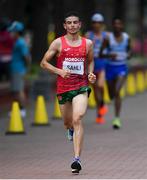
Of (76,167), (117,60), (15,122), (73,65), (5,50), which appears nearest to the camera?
(76,167)

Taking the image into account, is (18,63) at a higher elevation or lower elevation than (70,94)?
lower

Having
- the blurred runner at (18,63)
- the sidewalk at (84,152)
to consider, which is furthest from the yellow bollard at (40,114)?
the blurred runner at (18,63)

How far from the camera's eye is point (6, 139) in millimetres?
14688

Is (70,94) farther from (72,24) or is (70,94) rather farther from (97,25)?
(97,25)

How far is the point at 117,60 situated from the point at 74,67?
17.7ft

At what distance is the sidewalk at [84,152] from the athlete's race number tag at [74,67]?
4.11 ft

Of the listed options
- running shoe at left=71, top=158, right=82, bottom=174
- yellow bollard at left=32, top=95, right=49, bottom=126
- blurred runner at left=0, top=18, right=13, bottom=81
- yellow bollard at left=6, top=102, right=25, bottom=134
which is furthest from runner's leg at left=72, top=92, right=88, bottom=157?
blurred runner at left=0, top=18, right=13, bottom=81

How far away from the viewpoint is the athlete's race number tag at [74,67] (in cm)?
1109

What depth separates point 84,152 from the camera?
1283 cm

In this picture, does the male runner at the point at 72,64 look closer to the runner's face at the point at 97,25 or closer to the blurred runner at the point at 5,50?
the runner's face at the point at 97,25

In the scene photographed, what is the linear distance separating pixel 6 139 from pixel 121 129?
2492mm

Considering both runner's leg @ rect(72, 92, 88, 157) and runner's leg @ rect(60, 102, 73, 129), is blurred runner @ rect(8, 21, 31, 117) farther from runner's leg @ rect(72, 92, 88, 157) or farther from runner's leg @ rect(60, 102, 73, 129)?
runner's leg @ rect(72, 92, 88, 157)

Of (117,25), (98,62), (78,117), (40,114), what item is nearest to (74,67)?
(78,117)

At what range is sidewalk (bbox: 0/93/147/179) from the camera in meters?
10.6
